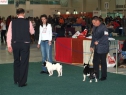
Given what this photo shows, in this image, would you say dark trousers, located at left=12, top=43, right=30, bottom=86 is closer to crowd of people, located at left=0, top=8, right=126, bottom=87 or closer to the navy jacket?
crowd of people, located at left=0, top=8, right=126, bottom=87

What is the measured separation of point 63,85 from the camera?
8.77 meters

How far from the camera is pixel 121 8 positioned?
151 feet

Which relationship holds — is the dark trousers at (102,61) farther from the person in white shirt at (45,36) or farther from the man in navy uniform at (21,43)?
the man in navy uniform at (21,43)

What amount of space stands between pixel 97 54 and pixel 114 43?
339 centimetres

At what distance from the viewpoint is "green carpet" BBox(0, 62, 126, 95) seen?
7889mm

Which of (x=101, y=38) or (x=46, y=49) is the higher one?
(x=101, y=38)

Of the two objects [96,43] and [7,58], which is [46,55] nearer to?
[96,43]

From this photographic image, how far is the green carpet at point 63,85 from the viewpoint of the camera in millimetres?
7889

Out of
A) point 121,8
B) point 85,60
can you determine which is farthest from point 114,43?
point 121,8

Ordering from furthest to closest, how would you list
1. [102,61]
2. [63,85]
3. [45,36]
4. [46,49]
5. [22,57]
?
[46,49]
[45,36]
[102,61]
[63,85]
[22,57]

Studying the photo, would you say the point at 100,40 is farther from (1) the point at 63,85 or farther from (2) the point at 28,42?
(2) the point at 28,42

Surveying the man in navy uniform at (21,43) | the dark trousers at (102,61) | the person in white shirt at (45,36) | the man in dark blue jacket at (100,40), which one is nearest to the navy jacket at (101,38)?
the man in dark blue jacket at (100,40)

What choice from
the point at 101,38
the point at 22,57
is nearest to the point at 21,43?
the point at 22,57

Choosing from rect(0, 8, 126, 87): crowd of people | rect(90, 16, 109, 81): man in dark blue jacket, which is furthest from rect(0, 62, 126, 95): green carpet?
rect(90, 16, 109, 81): man in dark blue jacket
